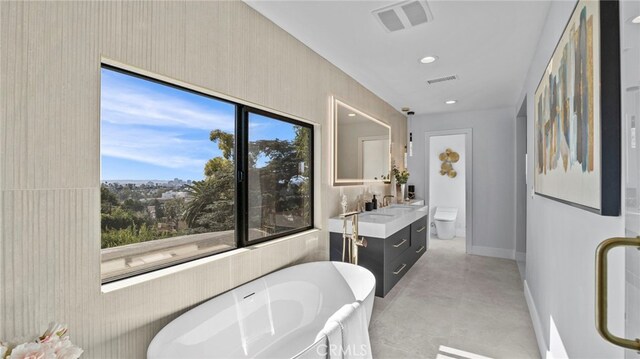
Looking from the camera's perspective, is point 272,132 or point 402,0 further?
point 272,132

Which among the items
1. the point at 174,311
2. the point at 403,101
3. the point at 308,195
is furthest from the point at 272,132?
the point at 403,101

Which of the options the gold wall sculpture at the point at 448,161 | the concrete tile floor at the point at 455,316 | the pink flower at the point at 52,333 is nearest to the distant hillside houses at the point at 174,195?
the pink flower at the point at 52,333

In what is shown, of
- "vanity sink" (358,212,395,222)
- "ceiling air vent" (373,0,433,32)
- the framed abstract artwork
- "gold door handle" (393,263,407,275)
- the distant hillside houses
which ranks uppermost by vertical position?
"ceiling air vent" (373,0,433,32)

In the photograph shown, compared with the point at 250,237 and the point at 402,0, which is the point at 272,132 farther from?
the point at 402,0

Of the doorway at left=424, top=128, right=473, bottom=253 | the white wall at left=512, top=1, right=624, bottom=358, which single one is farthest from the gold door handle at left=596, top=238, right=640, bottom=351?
the doorway at left=424, top=128, right=473, bottom=253

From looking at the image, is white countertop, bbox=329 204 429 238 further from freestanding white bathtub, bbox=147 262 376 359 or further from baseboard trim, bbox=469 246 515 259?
baseboard trim, bbox=469 246 515 259

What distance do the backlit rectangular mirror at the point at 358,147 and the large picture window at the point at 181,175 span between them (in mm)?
749

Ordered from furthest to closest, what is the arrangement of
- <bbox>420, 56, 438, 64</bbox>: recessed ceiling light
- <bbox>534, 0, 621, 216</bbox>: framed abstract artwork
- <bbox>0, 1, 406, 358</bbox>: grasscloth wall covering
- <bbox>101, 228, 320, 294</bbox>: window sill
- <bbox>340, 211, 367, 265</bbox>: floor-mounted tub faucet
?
<bbox>420, 56, 438, 64</bbox>: recessed ceiling light, <bbox>340, 211, 367, 265</bbox>: floor-mounted tub faucet, <bbox>101, 228, 320, 294</bbox>: window sill, <bbox>0, 1, 406, 358</bbox>: grasscloth wall covering, <bbox>534, 0, 621, 216</bbox>: framed abstract artwork

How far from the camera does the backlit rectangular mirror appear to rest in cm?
319

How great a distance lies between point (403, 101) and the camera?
14.5 feet

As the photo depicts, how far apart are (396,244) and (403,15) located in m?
2.22

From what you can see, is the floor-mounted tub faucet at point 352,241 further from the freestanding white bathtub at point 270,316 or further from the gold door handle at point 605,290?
the gold door handle at point 605,290

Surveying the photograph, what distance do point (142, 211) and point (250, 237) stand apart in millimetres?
769

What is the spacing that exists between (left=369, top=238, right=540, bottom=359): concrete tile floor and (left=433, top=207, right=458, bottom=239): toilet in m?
1.76
